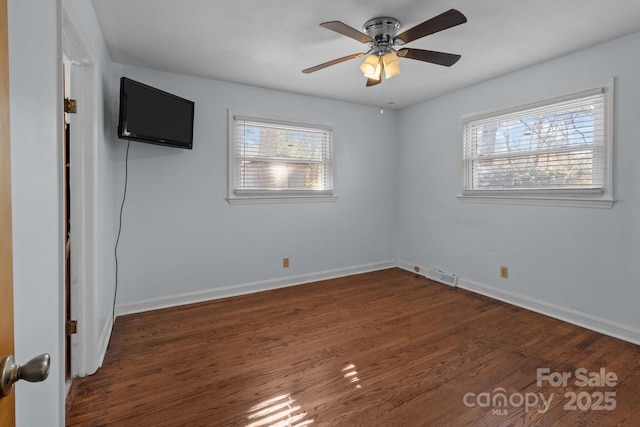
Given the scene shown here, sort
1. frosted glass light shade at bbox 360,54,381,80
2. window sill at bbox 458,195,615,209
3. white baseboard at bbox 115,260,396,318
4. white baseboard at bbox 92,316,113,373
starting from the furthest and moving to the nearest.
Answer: white baseboard at bbox 115,260,396,318
window sill at bbox 458,195,615,209
frosted glass light shade at bbox 360,54,381,80
white baseboard at bbox 92,316,113,373

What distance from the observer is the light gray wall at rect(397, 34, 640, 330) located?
262 cm

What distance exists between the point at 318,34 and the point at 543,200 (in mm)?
2662

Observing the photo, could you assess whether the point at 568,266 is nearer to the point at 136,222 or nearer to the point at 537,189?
the point at 537,189

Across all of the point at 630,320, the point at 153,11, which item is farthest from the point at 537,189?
the point at 153,11

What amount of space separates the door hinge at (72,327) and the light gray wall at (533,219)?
389 cm

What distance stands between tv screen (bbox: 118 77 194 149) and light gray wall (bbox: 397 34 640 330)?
10.1ft

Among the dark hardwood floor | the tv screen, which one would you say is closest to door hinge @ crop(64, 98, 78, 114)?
the tv screen

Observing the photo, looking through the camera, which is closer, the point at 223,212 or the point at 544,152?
the point at 544,152

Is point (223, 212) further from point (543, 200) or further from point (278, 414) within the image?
point (543, 200)

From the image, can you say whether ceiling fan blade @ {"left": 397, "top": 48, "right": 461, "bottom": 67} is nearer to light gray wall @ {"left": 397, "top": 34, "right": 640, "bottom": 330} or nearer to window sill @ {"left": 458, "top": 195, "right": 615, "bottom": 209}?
light gray wall @ {"left": 397, "top": 34, "right": 640, "bottom": 330}

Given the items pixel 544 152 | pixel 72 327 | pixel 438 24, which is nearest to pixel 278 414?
pixel 72 327

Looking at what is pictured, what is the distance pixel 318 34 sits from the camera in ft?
8.36

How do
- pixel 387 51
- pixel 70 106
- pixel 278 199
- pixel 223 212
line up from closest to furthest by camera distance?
pixel 70 106 < pixel 387 51 < pixel 223 212 < pixel 278 199

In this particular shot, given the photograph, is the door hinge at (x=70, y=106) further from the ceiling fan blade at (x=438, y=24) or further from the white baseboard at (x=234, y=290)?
the ceiling fan blade at (x=438, y=24)
